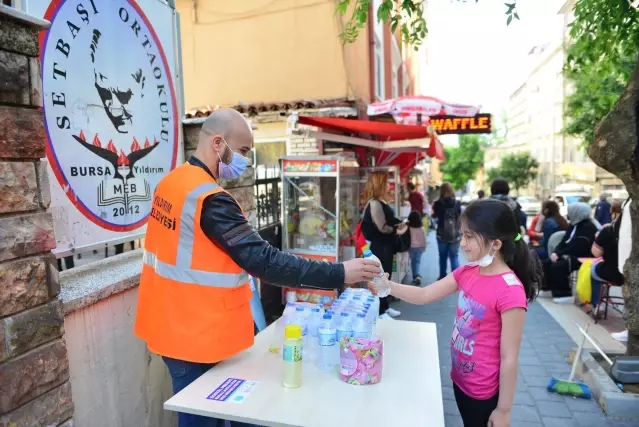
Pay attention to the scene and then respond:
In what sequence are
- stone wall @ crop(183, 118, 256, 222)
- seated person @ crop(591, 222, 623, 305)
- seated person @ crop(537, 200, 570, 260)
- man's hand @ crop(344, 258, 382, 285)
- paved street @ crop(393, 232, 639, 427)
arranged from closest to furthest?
man's hand @ crop(344, 258, 382, 285) < stone wall @ crop(183, 118, 256, 222) < paved street @ crop(393, 232, 639, 427) < seated person @ crop(591, 222, 623, 305) < seated person @ crop(537, 200, 570, 260)

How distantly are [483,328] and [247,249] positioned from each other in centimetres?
121

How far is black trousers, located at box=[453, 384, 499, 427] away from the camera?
7.08 ft

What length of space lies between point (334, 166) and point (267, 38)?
4.41m

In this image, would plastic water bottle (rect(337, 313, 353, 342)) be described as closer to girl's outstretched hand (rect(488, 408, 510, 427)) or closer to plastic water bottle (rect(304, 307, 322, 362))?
plastic water bottle (rect(304, 307, 322, 362))

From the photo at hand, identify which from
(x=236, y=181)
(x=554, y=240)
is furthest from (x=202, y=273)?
(x=554, y=240)

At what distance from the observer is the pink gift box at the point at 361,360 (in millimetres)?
1964

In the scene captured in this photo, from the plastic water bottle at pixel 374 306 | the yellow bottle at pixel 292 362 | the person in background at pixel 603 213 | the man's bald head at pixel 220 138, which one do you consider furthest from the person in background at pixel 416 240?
the person in background at pixel 603 213

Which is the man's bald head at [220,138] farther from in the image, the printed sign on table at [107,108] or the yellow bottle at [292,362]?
the yellow bottle at [292,362]

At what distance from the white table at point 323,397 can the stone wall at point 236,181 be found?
5.94 ft

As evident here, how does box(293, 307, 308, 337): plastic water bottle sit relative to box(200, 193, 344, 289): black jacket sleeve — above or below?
below

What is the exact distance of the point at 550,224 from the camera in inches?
310

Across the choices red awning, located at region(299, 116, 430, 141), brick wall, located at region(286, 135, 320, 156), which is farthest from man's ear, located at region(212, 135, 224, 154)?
brick wall, located at region(286, 135, 320, 156)

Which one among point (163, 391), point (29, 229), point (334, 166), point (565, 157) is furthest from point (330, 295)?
point (565, 157)

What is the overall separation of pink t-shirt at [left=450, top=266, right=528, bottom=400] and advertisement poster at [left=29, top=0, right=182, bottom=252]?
2140mm
